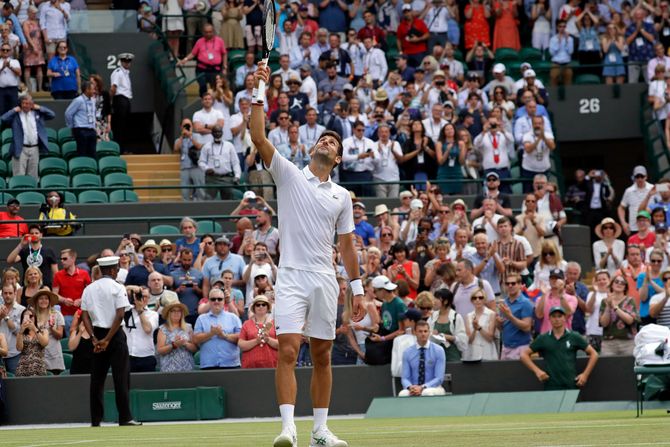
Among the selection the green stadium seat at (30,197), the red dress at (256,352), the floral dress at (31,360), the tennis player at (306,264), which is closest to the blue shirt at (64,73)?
the green stadium seat at (30,197)

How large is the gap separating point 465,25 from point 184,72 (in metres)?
6.00

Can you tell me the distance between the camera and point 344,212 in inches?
412

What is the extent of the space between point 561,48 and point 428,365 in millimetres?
A: 13155

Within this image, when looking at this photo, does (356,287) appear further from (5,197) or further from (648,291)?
(5,197)

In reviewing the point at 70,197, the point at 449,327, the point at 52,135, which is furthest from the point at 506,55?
the point at 449,327

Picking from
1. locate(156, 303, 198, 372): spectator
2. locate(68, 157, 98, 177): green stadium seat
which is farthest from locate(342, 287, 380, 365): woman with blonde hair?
locate(68, 157, 98, 177): green stadium seat

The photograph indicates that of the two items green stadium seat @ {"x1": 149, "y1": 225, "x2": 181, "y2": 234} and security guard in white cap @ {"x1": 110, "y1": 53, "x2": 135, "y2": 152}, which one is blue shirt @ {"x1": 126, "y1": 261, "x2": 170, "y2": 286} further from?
security guard in white cap @ {"x1": 110, "y1": 53, "x2": 135, "y2": 152}

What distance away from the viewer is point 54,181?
24.0 m

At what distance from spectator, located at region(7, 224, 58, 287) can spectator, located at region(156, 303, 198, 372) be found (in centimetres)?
247

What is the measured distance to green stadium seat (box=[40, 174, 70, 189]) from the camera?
2391 cm

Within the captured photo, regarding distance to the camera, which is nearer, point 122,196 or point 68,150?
point 122,196

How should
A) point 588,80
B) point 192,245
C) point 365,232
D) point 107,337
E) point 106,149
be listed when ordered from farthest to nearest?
1. point 588,80
2. point 106,149
3. point 365,232
4. point 192,245
5. point 107,337

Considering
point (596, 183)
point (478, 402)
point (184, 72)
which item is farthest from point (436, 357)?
point (184, 72)

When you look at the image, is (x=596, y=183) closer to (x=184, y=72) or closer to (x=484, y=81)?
(x=484, y=81)
